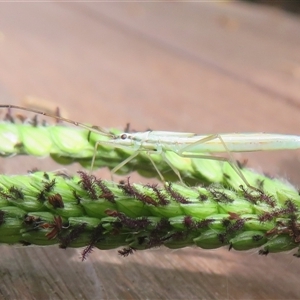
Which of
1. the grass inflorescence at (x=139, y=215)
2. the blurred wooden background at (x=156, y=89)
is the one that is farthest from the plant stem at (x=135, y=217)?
the blurred wooden background at (x=156, y=89)

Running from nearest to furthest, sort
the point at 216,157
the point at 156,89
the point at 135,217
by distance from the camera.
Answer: the point at 135,217
the point at 216,157
the point at 156,89

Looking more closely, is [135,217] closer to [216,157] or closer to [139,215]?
[139,215]

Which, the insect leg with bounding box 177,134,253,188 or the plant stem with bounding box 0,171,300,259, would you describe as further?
the insect leg with bounding box 177,134,253,188

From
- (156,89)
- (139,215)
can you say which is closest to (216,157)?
(139,215)

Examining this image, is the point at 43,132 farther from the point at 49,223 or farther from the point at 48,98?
the point at 48,98

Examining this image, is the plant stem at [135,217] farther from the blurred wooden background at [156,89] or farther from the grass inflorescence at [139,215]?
the blurred wooden background at [156,89]

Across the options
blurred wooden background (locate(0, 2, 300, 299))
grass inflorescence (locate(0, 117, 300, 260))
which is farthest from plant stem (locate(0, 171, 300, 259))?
blurred wooden background (locate(0, 2, 300, 299))

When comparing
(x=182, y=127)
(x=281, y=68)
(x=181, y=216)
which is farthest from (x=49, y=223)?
(x=281, y=68)

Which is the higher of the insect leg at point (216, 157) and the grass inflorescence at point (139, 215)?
the insect leg at point (216, 157)

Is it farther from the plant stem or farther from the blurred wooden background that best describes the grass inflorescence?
the blurred wooden background
